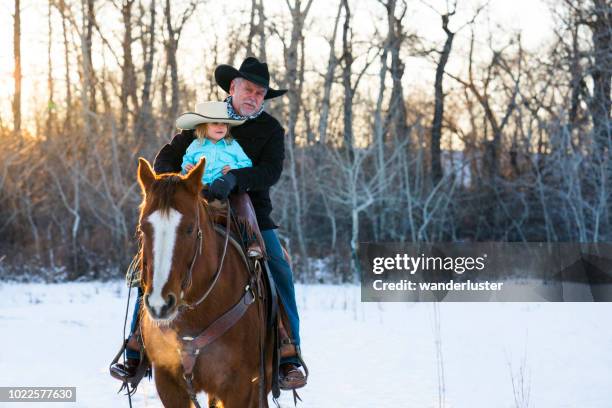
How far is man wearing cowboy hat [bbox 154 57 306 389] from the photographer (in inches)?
180

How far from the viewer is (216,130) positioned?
442 cm

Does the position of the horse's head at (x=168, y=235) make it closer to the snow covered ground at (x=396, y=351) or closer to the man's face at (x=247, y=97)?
the man's face at (x=247, y=97)

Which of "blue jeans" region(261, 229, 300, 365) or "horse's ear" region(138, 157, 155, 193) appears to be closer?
"horse's ear" region(138, 157, 155, 193)

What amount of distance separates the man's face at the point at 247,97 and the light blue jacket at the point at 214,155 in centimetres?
33

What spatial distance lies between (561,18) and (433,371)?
14.4m

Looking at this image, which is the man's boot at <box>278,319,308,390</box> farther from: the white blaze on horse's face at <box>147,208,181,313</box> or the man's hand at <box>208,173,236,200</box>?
the white blaze on horse's face at <box>147,208,181,313</box>

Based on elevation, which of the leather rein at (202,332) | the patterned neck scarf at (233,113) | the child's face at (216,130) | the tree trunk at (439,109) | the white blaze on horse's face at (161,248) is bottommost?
the leather rein at (202,332)

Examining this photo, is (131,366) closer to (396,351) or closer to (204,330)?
(204,330)

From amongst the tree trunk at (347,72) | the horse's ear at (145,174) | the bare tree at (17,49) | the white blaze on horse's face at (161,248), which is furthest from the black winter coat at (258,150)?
the bare tree at (17,49)

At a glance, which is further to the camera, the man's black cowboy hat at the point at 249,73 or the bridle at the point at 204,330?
the man's black cowboy hat at the point at 249,73

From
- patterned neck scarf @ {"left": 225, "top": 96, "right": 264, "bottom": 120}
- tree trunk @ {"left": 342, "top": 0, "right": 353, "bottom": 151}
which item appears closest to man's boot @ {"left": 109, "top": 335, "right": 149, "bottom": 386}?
patterned neck scarf @ {"left": 225, "top": 96, "right": 264, "bottom": 120}

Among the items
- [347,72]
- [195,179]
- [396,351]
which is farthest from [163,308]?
[347,72]

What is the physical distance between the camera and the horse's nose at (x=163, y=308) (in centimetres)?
315

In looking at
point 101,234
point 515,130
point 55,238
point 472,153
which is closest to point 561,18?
point 515,130
